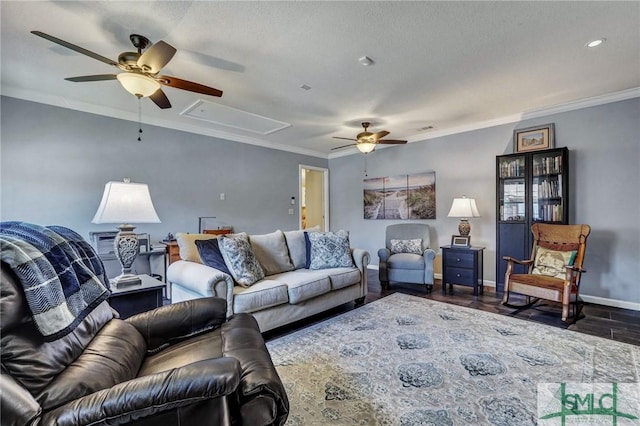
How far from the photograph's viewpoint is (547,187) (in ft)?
12.7

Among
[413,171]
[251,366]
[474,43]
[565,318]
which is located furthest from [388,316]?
[413,171]

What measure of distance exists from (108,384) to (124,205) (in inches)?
56.9

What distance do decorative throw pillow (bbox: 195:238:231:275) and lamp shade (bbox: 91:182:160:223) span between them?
62 cm

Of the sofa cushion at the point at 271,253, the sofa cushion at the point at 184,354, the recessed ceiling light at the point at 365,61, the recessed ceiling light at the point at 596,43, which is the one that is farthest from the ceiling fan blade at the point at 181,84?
the recessed ceiling light at the point at 596,43

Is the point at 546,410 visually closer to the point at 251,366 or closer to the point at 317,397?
the point at 317,397

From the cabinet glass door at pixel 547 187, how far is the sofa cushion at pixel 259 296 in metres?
3.51

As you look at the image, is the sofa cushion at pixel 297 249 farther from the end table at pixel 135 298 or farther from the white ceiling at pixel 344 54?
the white ceiling at pixel 344 54

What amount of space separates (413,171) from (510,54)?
2.86m

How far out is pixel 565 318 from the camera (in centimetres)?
301

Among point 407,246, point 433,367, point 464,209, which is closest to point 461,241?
point 464,209

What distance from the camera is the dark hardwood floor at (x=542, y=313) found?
279 cm

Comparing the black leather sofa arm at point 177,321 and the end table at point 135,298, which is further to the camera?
the end table at point 135,298

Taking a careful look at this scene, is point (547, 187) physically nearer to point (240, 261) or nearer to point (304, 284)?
point (304, 284)
